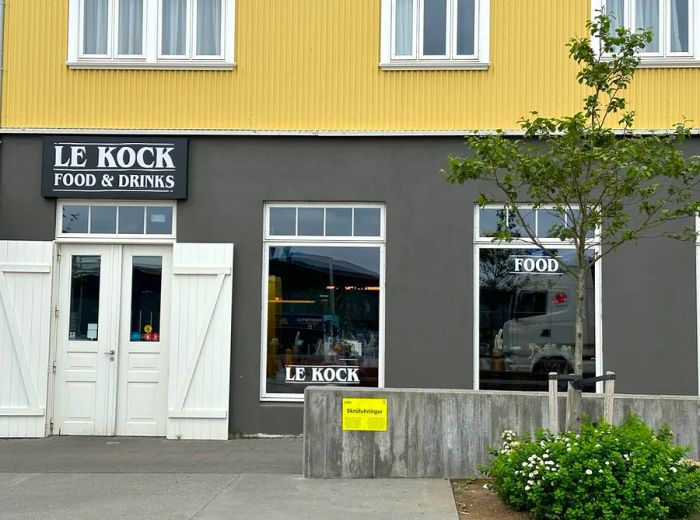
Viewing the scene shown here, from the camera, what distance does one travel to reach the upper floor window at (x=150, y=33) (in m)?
10.8

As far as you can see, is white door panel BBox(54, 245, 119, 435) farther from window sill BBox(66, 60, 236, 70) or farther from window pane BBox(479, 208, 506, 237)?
window pane BBox(479, 208, 506, 237)

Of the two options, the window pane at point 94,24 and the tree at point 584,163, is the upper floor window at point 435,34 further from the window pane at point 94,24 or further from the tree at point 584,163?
the window pane at point 94,24

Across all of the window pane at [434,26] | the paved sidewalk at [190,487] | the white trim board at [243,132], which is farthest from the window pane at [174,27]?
the paved sidewalk at [190,487]

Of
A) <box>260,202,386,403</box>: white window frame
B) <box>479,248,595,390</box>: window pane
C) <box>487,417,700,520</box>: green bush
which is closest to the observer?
<box>487,417,700,520</box>: green bush

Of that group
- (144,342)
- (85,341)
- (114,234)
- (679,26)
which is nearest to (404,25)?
(679,26)

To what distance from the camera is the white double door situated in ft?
34.6

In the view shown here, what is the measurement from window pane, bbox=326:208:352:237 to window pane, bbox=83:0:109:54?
383cm

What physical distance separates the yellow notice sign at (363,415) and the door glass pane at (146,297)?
148 inches

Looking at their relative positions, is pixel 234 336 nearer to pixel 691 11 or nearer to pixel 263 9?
pixel 263 9

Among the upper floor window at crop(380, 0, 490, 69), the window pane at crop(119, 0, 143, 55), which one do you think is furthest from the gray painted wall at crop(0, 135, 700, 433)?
the window pane at crop(119, 0, 143, 55)

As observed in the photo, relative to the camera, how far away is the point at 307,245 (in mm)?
10633

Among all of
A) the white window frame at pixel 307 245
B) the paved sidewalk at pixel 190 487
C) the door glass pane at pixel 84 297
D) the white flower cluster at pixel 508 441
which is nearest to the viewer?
the paved sidewalk at pixel 190 487

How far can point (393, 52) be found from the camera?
10.7m

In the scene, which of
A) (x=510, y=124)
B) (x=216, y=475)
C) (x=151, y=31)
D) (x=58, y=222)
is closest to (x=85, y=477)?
(x=216, y=475)
